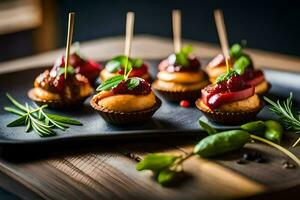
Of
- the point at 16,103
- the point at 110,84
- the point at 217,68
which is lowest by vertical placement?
the point at 16,103

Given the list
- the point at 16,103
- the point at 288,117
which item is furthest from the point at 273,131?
the point at 16,103

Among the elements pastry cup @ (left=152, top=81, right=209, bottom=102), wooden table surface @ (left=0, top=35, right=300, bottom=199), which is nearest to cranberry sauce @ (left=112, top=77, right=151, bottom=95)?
wooden table surface @ (left=0, top=35, right=300, bottom=199)

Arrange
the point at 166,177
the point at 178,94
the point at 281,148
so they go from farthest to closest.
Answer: the point at 178,94
the point at 281,148
the point at 166,177

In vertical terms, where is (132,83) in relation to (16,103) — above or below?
above

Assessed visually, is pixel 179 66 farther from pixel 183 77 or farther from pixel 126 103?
pixel 126 103

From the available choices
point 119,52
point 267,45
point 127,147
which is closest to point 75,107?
point 127,147

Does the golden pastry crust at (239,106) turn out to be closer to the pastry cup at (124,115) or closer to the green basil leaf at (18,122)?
the pastry cup at (124,115)

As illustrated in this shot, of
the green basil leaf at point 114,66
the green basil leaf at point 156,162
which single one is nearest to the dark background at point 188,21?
the green basil leaf at point 114,66
